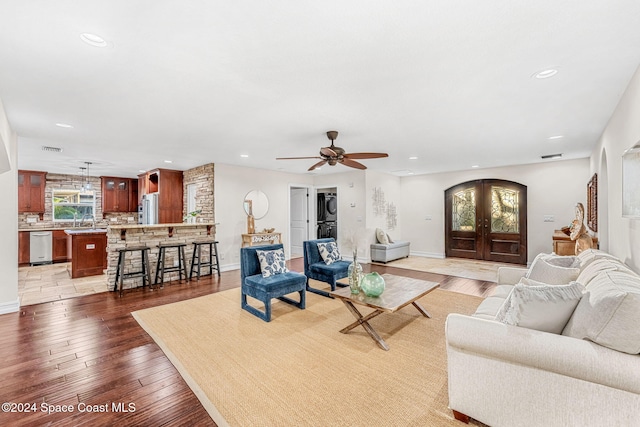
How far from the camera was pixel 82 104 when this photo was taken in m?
2.83

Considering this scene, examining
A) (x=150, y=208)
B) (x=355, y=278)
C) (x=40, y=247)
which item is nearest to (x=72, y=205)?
(x=40, y=247)

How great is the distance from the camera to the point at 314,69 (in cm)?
219

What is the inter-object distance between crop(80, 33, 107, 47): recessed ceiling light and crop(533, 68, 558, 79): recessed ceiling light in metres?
3.15

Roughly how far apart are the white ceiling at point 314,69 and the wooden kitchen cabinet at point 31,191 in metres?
4.46

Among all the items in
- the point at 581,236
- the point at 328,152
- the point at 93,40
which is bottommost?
the point at 581,236

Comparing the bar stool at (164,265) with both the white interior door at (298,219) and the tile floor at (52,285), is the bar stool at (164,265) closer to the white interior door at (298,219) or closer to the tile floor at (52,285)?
the tile floor at (52,285)

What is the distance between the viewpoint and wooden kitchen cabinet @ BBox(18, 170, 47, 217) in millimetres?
7227

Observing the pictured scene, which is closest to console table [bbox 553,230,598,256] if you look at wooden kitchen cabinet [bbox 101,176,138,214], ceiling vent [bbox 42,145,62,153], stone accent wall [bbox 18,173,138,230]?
ceiling vent [bbox 42,145,62,153]

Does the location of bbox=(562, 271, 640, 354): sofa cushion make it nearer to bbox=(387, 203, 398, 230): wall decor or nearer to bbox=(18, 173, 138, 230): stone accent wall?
bbox=(387, 203, 398, 230): wall decor

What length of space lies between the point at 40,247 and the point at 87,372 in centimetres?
681

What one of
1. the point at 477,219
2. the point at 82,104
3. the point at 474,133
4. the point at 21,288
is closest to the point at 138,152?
the point at 82,104

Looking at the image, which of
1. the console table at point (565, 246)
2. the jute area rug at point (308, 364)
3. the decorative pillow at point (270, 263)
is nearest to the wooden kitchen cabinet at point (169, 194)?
the jute area rug at point (308, 364)

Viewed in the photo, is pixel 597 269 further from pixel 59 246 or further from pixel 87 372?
pixel 59 246

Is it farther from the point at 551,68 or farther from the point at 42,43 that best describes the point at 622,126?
the point at 42,43
